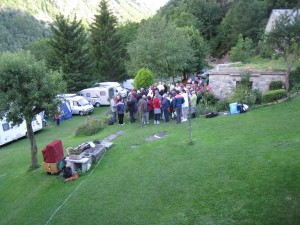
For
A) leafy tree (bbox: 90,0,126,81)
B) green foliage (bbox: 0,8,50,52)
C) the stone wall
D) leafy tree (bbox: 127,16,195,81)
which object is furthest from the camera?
green foliage (bbox: 0,8,50,52)

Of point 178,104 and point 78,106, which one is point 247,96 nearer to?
point 178,104

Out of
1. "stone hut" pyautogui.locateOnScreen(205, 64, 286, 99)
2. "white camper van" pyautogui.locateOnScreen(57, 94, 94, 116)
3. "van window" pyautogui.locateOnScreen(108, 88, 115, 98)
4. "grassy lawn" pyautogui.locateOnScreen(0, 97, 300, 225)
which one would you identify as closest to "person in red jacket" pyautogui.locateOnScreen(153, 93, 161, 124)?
"grassy lawn" pyautogui.locateOnScreen(0, 97, 300, 225)

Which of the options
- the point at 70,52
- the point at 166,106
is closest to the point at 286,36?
the point at 166,106

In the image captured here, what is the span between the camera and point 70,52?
36.8m

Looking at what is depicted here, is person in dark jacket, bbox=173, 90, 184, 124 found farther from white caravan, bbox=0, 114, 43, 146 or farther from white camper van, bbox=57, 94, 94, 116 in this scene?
white camper van, bbox=57, 94, 94, 116

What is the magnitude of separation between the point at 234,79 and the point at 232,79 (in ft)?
0.45

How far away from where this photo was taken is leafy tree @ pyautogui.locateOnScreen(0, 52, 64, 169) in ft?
36.7

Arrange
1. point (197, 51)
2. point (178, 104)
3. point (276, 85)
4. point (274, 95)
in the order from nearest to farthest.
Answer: point (178, 104), point (274, 95), point (276, 85), point (197, 51)

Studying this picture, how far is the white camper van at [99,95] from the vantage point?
1304 inches

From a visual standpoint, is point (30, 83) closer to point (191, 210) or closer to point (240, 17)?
point (191, 210)

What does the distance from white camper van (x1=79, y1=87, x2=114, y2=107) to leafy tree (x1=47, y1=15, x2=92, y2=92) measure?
3.16m

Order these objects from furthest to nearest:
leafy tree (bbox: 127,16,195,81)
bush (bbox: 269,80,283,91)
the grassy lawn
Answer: leafy tree (bbox: 127,16,195,81) → bush (bbox: 269,80,283,91) → the grassy lawn

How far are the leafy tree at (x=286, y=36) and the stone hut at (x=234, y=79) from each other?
4.64 feet

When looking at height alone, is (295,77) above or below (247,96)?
above
